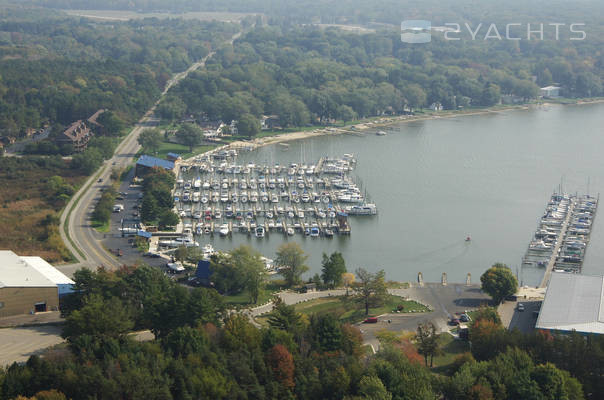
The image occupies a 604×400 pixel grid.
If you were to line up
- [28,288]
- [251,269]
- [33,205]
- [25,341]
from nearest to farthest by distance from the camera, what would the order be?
[25,341] → [28,288] → [251,269] → [33,205]

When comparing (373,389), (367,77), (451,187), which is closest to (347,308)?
(373,389)

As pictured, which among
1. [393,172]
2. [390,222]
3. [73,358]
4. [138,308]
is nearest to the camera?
[73,358]

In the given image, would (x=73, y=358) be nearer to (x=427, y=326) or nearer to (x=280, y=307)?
(x=280, y=307)

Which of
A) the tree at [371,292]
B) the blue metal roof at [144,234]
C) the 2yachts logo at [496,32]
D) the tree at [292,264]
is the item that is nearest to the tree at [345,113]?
the blue metal roof at [144,234]

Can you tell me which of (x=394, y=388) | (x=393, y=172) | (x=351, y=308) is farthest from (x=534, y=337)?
(x=393, y=172)

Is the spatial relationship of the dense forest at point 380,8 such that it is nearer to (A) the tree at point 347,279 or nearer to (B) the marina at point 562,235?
(B) the marina at point 562,235

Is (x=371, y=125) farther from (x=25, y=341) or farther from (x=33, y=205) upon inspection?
(x=25, y=341)
